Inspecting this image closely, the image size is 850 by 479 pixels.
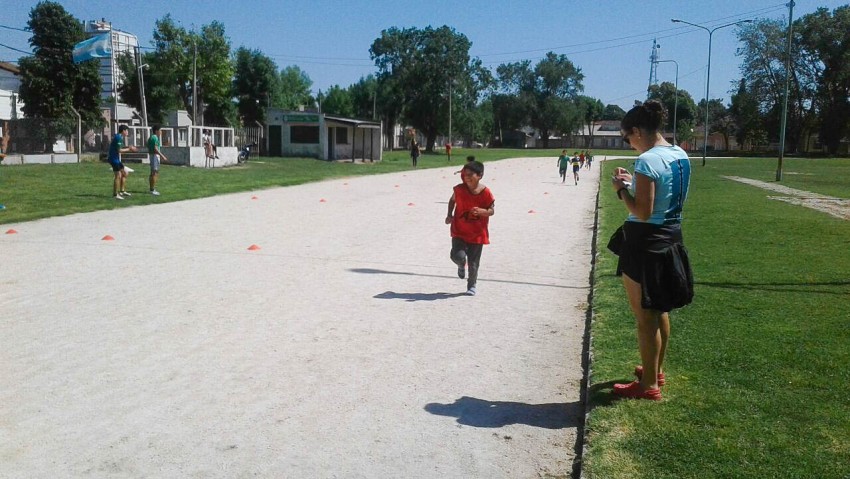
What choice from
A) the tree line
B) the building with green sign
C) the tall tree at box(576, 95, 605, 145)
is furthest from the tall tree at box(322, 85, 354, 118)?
the building with green sign

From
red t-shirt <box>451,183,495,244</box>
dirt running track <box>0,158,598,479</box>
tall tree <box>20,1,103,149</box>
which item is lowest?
dirt running track <box>0,158,598,479</box>

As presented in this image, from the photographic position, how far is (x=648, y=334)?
4488 mm

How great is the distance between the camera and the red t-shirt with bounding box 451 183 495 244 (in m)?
8.40

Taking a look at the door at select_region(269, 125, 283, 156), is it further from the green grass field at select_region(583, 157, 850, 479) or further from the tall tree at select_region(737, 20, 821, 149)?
the tall tree at select_region(737, 20, 821, 149)

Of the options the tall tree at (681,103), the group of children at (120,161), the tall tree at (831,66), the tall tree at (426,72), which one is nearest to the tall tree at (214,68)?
the tall tree at (426,72)

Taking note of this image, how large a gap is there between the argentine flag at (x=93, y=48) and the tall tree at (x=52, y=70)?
600 centimetres

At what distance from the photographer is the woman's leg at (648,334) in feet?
14.7

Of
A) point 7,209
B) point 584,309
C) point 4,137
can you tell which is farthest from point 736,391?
point 4,137

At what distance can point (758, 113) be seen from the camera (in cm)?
9719

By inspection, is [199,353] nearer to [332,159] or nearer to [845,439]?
[845,439]

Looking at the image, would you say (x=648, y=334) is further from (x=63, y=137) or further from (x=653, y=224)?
(x=63, y=137)

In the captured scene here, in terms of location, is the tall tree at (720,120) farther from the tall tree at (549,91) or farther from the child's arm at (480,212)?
the child's arm at (480,212)

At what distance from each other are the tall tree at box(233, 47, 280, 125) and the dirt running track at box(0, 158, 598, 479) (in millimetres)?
72899

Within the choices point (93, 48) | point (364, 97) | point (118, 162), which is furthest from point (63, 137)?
point (364, 97)
